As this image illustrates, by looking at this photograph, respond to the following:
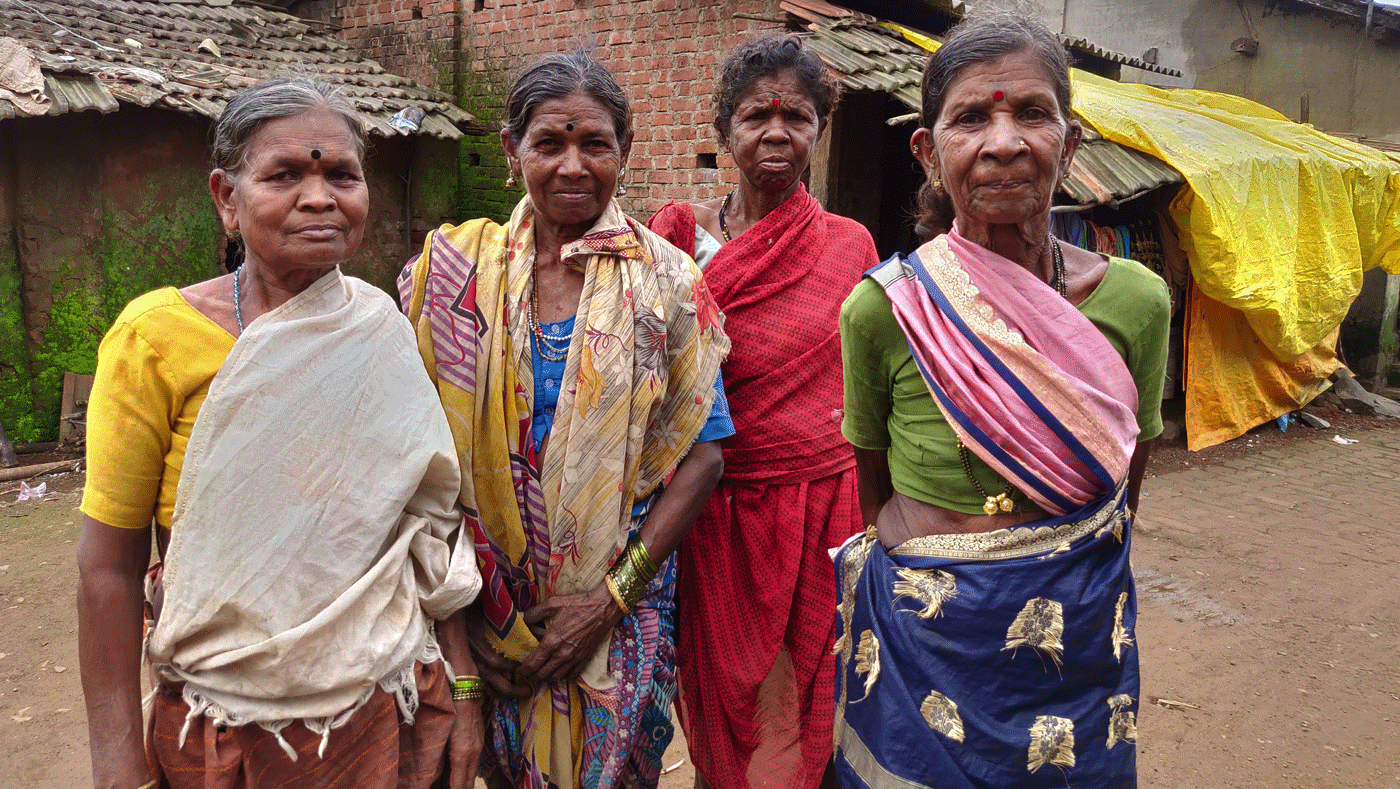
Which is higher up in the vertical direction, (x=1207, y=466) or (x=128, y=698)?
(x=128, y=698)

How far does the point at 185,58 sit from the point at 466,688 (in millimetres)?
8449

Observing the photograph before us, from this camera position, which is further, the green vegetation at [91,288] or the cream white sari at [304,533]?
the green vegetation at [91,288]

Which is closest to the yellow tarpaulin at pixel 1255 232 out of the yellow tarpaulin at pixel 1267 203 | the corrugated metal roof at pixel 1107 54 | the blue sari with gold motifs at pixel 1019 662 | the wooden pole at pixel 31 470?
the yellow tarpaulin at pixel 1267 203

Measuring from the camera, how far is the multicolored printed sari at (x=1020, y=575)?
154 cm

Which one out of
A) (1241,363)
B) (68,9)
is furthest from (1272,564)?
(68,9)

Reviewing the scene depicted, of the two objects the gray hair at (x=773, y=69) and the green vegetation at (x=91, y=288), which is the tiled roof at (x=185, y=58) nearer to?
the green vegetation at (x=91, y=288)

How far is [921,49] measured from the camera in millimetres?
6578

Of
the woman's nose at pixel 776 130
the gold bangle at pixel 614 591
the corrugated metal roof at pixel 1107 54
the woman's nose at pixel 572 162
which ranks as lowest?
the gold bangle at pixel 614 591

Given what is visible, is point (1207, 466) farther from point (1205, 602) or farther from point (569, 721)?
point (569, 721)

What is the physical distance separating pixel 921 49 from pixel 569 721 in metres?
5.88

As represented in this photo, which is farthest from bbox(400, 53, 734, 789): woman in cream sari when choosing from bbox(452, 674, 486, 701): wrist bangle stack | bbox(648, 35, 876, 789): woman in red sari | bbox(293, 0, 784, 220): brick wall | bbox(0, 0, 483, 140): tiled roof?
bbox(0, 0, 483, 140): tiled roof

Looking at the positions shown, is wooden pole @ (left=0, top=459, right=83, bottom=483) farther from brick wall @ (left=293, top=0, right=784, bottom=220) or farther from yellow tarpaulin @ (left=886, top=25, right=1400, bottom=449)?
yellow tarpaulin @ (left=886, top=25, right=1400, bottom=449)

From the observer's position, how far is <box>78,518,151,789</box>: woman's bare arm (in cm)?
147

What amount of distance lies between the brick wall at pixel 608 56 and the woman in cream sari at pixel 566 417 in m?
4.11
